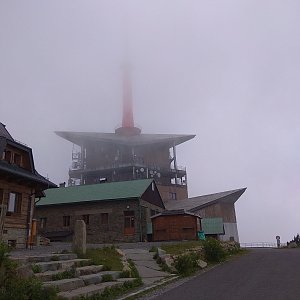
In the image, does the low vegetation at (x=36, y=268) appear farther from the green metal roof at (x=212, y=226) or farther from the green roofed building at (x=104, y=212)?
the green metal roof at (x=212, y=226)

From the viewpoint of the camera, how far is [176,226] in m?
33.7

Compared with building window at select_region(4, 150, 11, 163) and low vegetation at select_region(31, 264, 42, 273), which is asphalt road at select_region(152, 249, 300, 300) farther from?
building window at select_region(4, 150, 11, 163)

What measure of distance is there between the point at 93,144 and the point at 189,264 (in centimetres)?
5851

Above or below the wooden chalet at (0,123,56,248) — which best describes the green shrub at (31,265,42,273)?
below

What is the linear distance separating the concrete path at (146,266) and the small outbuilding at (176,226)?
613 inches

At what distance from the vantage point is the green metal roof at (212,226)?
139 ft

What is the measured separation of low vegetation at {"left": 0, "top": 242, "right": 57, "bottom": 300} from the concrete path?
4.80 metres

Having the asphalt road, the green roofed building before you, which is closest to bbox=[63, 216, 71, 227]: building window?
the green roofed building

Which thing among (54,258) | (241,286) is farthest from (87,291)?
(241,286)

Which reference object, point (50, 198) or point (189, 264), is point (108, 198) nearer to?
point (50, 198)

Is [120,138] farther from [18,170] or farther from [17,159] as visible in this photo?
[18,170]

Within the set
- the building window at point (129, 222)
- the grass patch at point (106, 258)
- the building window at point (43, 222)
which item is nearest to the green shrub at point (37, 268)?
A: the grass patch at point (106, 258)

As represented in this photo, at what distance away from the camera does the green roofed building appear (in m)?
37.3

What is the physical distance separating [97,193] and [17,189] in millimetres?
18673
